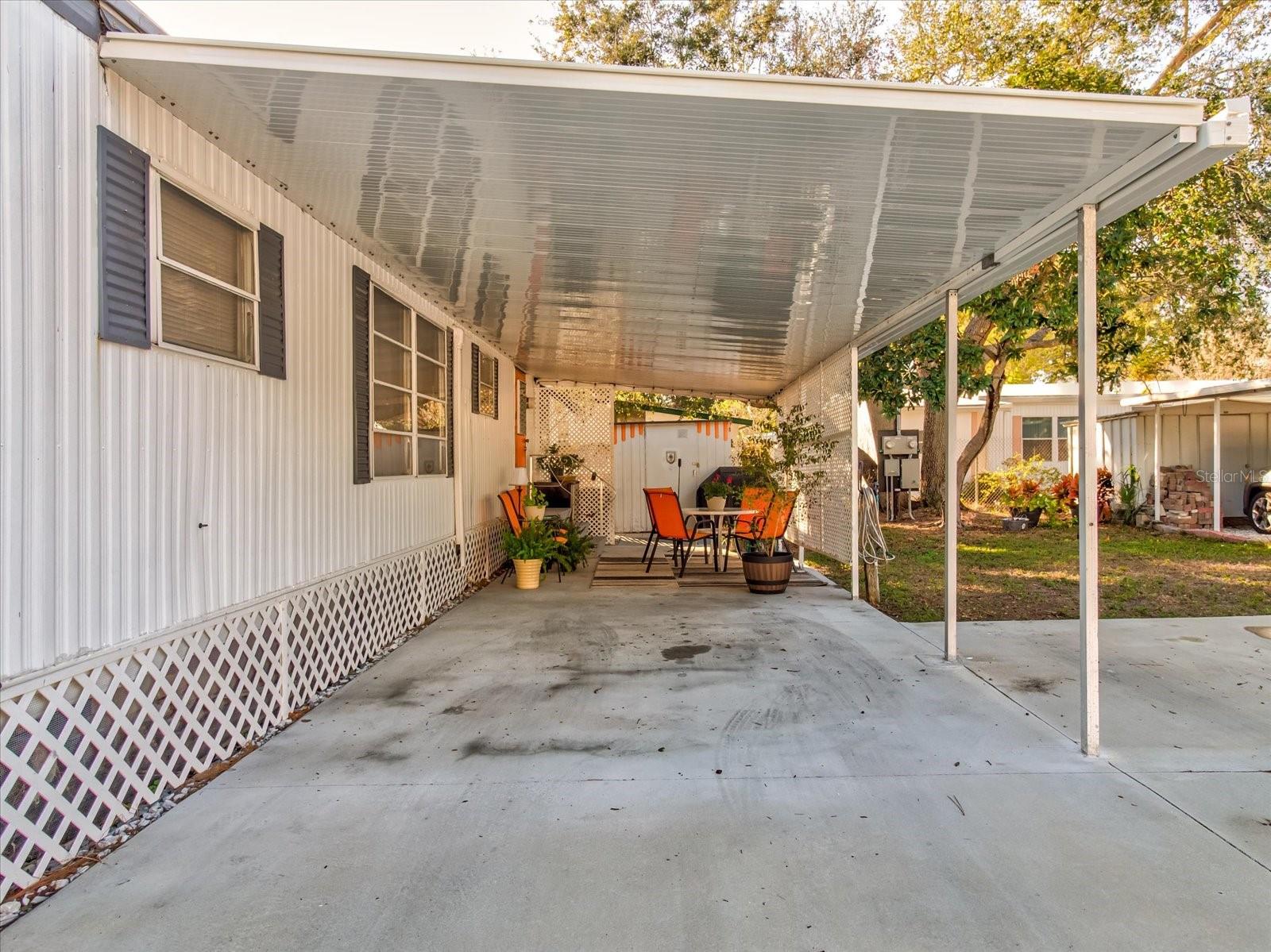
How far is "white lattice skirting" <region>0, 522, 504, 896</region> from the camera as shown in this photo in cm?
205

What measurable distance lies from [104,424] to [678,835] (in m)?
2.30

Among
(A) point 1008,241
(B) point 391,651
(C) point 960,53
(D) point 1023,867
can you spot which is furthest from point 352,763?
(C) point 960,53

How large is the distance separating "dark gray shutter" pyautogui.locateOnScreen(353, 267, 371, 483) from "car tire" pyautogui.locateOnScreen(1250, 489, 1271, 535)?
11.8 metres

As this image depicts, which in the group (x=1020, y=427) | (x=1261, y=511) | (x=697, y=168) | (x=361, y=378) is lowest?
(x=1261, y=511)

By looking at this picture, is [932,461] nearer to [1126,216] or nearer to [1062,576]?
[1062,576]

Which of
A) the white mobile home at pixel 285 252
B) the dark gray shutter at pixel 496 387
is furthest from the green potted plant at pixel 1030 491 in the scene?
the white mobile home at pixel 285 252

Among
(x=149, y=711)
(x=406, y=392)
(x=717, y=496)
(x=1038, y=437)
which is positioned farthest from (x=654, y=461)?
(x=149, y=711)

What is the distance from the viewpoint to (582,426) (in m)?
10.7

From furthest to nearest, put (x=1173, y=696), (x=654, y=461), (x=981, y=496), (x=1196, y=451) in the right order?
(x=981, y=496) < (x=654, y=461) < (x=1196, y=451) < (x=1173, y=696)

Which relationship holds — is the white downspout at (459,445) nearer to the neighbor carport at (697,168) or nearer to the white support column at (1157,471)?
the neighbor carport at (697,168)

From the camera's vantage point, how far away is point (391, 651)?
→ 4.69 meters

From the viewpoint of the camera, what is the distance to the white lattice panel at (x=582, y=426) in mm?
10656

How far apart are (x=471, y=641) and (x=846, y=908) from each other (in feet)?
11.1

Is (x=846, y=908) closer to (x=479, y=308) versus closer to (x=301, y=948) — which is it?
(x=301, y=948)
